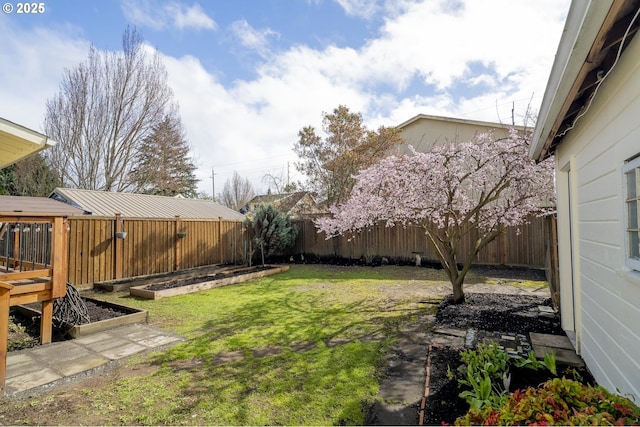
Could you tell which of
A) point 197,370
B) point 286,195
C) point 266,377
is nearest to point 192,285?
point 197,370

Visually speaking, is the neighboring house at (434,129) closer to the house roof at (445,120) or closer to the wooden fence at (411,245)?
the house roof at (445,120)

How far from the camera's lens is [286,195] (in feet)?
61.1

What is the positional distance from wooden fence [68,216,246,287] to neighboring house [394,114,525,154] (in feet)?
27.7

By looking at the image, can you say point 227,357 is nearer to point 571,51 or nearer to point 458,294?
point 571,51

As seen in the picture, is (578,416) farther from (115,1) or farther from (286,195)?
(286,195)

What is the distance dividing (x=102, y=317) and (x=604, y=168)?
20.7 feet

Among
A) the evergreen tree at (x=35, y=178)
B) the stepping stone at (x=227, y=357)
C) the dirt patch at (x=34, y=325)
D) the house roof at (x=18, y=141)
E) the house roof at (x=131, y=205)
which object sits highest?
the evergreen tree at (x=35, y=178)

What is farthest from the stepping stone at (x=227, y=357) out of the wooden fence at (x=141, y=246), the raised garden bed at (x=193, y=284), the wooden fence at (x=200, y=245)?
the wooden fence at (x=141, y=246)

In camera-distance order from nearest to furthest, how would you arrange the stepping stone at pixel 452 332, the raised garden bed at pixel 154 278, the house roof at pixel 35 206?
the stepping stone at pixel 452 332
the house roof at pixel 35 206
the raised garden bed at pixel 154 278

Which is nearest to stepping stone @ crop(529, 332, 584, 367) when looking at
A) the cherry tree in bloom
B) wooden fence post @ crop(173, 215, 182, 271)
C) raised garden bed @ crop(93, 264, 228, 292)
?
the cherry tree in bloom

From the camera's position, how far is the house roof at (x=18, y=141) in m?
3.63

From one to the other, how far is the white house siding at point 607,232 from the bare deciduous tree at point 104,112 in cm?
1716

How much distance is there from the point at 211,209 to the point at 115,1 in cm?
843

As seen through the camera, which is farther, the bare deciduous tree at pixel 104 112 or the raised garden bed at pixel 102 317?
the bare deciduous tree at pixel 104 112
